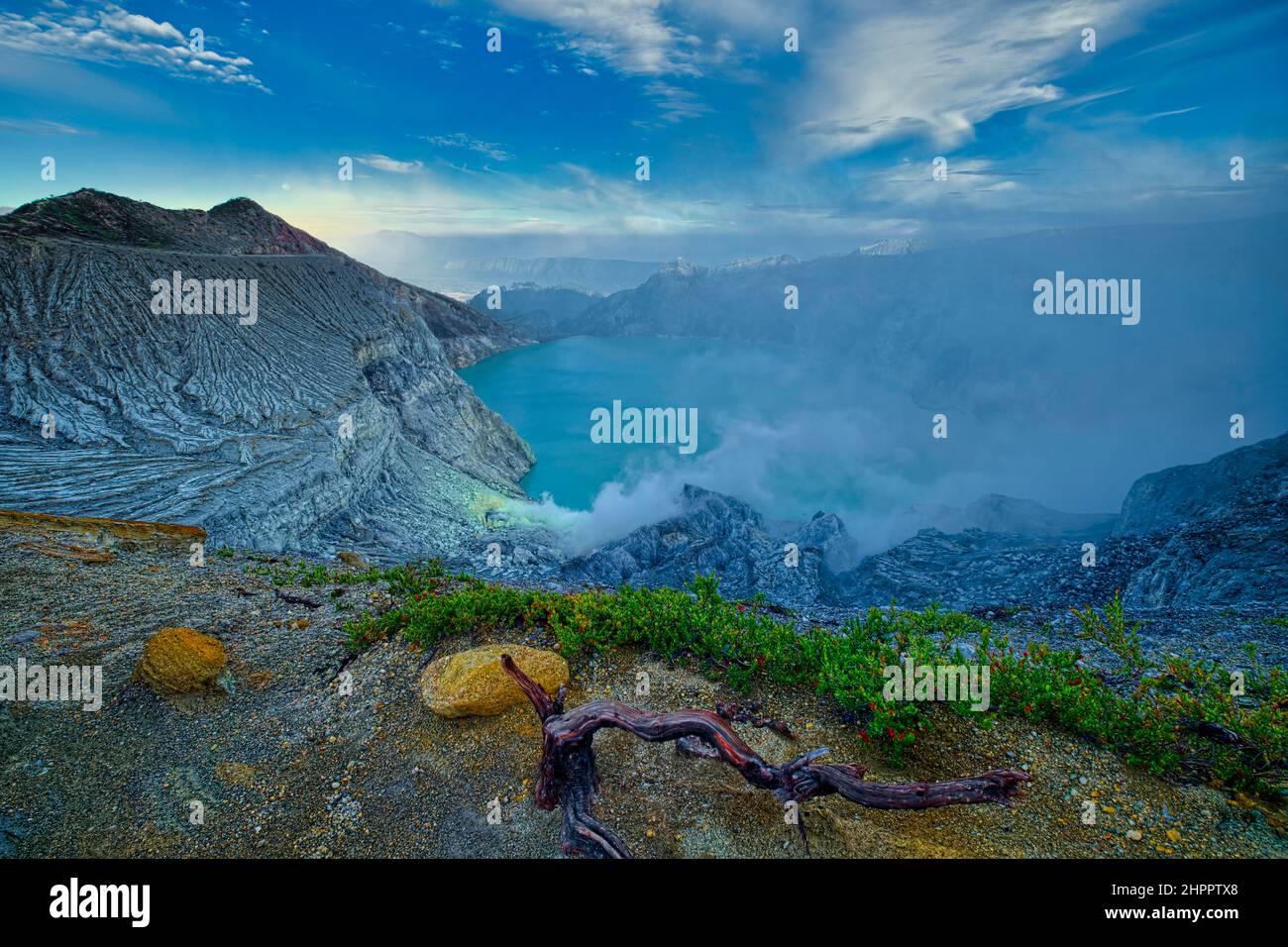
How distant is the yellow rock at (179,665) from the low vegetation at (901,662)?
5.60 feet

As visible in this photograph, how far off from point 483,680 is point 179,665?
14.0 ft

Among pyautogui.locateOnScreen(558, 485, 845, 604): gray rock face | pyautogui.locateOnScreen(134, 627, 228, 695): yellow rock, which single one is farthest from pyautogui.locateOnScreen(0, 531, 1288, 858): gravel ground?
pyautogui.locateOnScreen(558, 485, 845, 604): gray rock face

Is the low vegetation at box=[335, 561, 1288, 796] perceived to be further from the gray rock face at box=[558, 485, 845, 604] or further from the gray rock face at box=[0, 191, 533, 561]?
the gray rock face at box=[558, 485, 845, 604]

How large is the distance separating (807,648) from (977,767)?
213 cm

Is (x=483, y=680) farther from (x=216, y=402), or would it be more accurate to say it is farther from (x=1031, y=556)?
(x=216, y=402)

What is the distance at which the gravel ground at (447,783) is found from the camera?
16.5 feet

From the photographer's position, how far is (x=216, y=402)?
1164 inches

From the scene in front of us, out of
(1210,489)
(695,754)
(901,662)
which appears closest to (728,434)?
(1210,489)

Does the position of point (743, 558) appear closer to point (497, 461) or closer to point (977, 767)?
point (977, 767)

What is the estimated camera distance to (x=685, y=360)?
161 metres

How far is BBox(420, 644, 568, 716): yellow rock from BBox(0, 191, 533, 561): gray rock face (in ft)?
59.8

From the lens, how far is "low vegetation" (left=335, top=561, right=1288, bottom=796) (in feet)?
A: 18.2

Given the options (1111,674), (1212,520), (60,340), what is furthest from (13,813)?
(60,340)

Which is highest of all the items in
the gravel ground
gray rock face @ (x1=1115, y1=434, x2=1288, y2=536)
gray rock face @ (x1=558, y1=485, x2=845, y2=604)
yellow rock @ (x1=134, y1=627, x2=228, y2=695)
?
gray rock face @ (x1=1115, y1=434, x2=1288, y2=536)
